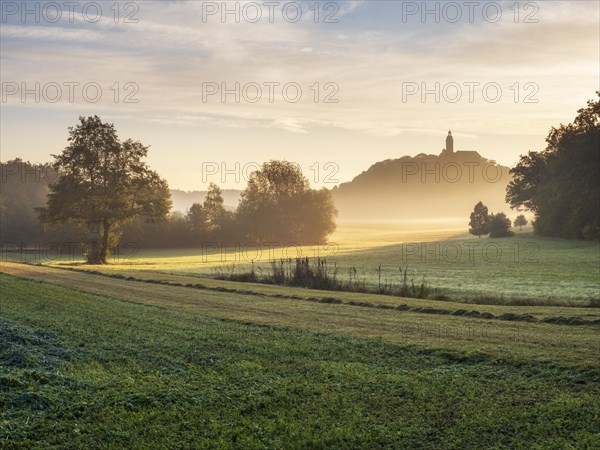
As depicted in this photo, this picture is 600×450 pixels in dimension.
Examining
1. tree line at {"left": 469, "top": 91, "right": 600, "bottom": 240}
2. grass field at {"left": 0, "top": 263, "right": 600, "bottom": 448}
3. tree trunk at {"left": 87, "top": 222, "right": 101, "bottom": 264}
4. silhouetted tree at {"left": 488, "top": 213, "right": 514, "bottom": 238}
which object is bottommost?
grass field at {"left": 0, "top": 263, "right": 600, "bottom": 448}

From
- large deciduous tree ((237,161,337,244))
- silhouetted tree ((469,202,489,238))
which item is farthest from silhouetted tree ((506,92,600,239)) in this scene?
large deciduous tree ((237,161,337,244))

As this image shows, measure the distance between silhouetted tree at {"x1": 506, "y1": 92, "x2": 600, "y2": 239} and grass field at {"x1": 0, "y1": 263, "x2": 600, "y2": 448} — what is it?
5719 centimetres

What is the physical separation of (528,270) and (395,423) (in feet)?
121

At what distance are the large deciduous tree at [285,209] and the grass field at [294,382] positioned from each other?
86504mm

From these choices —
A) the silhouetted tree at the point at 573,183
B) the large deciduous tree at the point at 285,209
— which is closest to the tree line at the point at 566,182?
the silhouetted tree at the point at 573,183

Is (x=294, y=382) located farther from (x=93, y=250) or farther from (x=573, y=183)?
(x=573, y=183)

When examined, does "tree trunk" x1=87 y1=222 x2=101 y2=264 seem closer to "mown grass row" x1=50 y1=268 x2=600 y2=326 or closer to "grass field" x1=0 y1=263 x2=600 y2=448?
"mown grass row" x1=50 y1=268 x2=600 y2=326

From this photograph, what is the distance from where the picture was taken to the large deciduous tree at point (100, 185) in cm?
5962

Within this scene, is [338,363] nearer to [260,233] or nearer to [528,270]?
[528,270]

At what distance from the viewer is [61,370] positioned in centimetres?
1257

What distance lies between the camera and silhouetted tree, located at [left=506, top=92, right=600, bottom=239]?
69.5 m

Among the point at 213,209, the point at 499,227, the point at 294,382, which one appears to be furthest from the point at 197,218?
the point at 294,382

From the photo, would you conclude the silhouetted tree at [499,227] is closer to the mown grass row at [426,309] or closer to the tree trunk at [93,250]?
the tree trunk at [93,250]

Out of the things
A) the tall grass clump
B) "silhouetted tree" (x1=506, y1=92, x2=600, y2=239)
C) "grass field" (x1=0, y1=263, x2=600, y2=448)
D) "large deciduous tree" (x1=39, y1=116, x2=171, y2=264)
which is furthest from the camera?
"silhouetted tree" (x1=506, y1=92, x2=600, y2=239)
